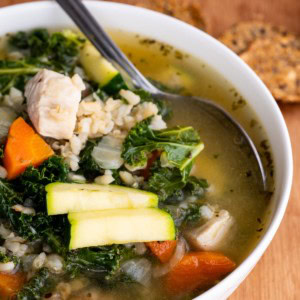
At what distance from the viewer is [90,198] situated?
8.18 ft

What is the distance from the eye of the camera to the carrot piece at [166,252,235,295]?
2.63 meters

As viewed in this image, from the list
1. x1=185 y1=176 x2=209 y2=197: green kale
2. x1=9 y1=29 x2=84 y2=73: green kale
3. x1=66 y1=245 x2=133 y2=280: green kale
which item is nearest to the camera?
x1=66 y1=245 x2=133 y2=280: green kale

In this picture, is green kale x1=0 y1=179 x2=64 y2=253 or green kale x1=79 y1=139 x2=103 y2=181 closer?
green kale x1=0 y1=179 x2=64 y2=253

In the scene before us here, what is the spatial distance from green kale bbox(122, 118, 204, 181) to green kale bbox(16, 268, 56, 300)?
653mm

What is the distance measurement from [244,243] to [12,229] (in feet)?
3.64

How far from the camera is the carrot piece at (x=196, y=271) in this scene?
263cm

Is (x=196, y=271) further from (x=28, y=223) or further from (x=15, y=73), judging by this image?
(x=15, y=73)

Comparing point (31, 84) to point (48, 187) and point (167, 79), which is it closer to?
point (48, 187)

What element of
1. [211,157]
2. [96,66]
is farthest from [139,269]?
[96,66]

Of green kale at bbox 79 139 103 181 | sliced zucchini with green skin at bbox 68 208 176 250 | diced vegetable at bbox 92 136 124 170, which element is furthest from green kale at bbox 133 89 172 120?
sliced zucchini with green skin at bbox 68 208 176 250

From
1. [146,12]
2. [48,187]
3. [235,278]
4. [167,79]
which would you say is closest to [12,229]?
[48,187]

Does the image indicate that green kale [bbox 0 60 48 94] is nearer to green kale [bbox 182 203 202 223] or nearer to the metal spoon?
the metal spoon

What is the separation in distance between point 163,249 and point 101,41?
134 cm

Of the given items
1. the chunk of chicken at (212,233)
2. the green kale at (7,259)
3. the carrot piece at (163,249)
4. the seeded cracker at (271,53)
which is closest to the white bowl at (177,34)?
the chunk of chicken at (212,233)
